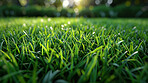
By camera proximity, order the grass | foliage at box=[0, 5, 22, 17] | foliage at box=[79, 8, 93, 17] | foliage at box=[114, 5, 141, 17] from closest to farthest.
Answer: the grass, foliage at box=[0, 5, 22, 17], foliage at box=[79, 8, 93, 17], foliage at box=[114, 5, 141, 17]

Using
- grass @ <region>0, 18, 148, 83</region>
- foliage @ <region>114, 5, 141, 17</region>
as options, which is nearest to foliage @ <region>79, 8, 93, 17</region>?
foliage @ <region>114, 5, 141, 17</region>

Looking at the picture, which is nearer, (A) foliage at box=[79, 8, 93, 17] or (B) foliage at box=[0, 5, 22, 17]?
(B) foliage at box=[0, 5, 22, 17]

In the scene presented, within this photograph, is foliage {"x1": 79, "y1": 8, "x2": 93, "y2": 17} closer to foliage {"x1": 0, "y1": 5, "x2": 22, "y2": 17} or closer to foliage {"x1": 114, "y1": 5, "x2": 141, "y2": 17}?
foliage {"x1": 114, "y1": 5, "x2": 141, "y2": 17}

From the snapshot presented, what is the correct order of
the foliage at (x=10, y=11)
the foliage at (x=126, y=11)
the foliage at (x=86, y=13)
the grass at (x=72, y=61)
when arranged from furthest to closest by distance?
the foliage at (x=126, y=11) < the foliage at (x=86, y=13) < the foliage at (x=10, y=11) < the grass at (x=72, y=61)

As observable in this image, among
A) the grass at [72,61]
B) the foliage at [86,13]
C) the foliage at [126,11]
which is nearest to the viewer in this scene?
the grass at [72,61]

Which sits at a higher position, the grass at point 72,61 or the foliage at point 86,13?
the foliage at point 86,13

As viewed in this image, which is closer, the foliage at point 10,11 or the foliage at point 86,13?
the foliage at point 10,11

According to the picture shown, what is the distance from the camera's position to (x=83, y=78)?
1.98 feet

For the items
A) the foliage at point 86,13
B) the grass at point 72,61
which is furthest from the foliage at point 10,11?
the grass at point 72,61

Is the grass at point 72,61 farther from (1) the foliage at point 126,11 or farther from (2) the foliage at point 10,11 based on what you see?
(1) the foliage at point 126,11

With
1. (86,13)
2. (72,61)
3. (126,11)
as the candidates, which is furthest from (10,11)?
(126,11)

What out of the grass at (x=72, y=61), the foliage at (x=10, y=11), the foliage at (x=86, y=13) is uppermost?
the foliage at (x=10, y=11)

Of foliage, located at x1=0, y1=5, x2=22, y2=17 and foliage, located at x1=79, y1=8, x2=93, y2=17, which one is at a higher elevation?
foliage, located at x1=0, y1=5, x2=22, y2=17

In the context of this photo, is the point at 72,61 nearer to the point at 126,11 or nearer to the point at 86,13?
the point at 86,13
